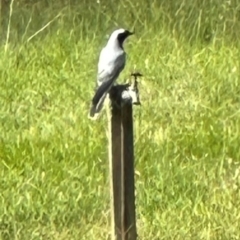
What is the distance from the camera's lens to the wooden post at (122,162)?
4203 mm

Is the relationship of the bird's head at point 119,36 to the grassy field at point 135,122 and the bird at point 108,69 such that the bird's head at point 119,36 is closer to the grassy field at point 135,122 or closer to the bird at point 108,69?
the bird at point 108,69

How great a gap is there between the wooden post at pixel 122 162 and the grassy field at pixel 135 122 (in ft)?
2.20

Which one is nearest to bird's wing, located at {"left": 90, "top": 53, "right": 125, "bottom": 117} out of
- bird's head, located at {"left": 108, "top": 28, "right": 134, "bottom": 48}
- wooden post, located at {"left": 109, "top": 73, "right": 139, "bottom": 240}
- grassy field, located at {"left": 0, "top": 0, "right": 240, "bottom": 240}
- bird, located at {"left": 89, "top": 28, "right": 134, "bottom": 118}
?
bird, located at {"left": 89, "top": 28, "right": 134, "bottom": 118}

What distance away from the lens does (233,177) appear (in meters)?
5.50

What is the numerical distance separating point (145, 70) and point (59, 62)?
58 centimetres

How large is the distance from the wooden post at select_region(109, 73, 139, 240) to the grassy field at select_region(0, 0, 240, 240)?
67 cm

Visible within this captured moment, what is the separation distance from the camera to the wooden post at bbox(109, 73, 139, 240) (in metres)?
4.20

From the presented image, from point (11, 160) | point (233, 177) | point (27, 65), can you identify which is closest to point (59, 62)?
point (27, 65)

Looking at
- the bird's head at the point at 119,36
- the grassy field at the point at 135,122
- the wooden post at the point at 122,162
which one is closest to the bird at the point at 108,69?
the bird's head at the point at 119,36

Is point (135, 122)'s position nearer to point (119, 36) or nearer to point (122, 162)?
point (119, 36)

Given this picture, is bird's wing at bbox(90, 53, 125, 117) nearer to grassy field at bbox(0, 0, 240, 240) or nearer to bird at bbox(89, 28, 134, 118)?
bird at bbox(89, 28, 134, 118)

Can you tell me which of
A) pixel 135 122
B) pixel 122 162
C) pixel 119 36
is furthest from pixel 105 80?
pixel 135 122

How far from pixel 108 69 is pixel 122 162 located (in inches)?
28.5

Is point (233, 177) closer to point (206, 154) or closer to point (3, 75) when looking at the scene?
point (206, 154)
